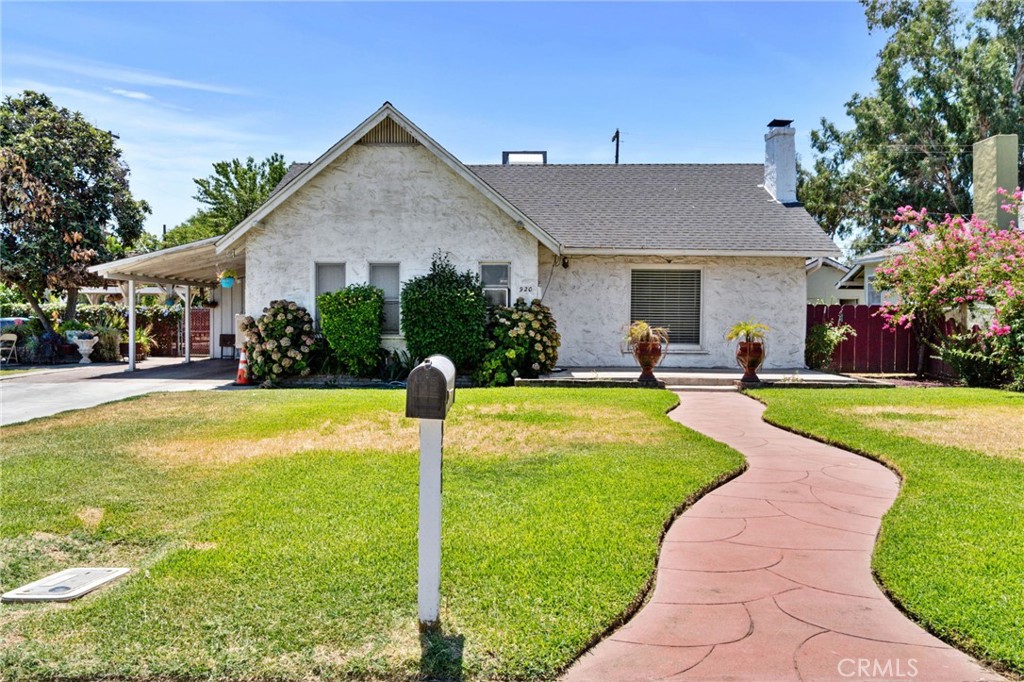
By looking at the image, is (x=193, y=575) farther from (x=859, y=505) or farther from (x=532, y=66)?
(x=532, y=66)

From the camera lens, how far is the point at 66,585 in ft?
12.6

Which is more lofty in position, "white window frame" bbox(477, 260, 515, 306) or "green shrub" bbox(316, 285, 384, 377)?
"white window frame" bbox(477, 260, 515, 306)

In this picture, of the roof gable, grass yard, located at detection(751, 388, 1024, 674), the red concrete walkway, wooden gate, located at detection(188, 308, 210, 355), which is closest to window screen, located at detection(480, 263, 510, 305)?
the roof gable

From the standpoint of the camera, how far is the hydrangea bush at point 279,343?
14.6 m

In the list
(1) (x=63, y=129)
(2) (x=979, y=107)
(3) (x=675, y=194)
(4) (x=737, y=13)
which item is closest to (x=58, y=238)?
(1) (x=63, y=129)

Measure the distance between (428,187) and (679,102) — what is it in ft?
27.5

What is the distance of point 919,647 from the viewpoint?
317cm

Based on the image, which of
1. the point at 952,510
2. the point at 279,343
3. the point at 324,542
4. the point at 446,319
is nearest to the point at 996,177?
the point at 446,319

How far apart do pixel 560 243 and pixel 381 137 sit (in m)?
4.62

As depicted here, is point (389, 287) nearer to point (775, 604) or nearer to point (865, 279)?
point (775, 604)

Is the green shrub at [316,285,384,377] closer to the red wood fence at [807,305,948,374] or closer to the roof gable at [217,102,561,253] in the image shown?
the roof gable at [217,102,561,253]

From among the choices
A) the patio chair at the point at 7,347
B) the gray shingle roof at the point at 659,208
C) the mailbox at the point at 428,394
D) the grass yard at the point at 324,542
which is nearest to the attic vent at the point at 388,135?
the gray shingle roof at the point at 659,208

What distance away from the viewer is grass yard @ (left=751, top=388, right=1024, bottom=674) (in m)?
3.38

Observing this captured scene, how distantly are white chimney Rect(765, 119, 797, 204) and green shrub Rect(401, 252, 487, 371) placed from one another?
367 inches
